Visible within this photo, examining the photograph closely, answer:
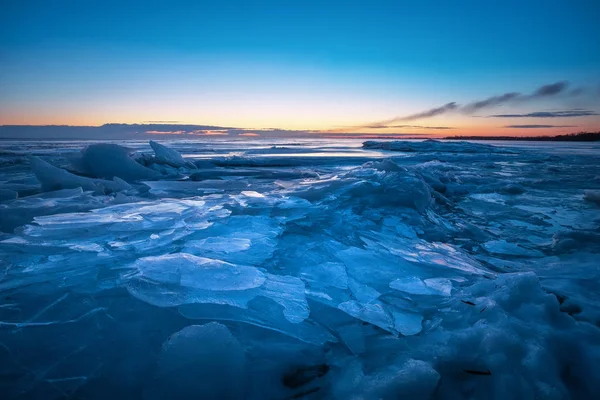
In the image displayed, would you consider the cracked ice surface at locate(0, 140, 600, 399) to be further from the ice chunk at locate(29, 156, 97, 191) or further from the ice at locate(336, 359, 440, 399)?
the ice chunk at locate(29, 156, 97, 191)

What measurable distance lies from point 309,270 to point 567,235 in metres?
2.65

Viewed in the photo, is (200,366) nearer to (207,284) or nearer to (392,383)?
(207,284)

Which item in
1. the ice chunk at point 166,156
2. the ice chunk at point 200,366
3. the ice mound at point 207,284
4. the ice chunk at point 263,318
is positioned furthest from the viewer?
the ice chunk at point 166,156

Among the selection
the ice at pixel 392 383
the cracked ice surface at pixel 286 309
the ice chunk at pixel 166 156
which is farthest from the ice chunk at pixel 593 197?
the ice chunk at pixel 166 156

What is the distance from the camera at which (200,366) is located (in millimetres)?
1112

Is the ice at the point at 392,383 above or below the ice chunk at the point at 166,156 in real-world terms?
below

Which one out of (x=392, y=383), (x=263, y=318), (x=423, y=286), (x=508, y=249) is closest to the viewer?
(x=392, y=383)

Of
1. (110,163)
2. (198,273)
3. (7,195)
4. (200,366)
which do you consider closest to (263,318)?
(200,366)

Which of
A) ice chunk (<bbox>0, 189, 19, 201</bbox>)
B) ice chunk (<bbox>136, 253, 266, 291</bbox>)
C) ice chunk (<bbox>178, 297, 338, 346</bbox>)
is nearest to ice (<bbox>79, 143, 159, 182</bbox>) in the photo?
ice chunk (<bbox>0, 189, 19, 201</bbox>)

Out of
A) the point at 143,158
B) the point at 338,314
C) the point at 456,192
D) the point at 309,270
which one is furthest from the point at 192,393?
the point at 143,158

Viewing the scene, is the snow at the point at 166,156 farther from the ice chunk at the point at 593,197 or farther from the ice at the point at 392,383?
the ice chunk at the point at 593,197

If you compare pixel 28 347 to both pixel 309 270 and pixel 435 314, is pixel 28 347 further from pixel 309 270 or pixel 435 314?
pixel 435 314

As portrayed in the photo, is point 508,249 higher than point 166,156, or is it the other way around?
point 166,156

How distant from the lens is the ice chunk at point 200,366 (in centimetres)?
105
